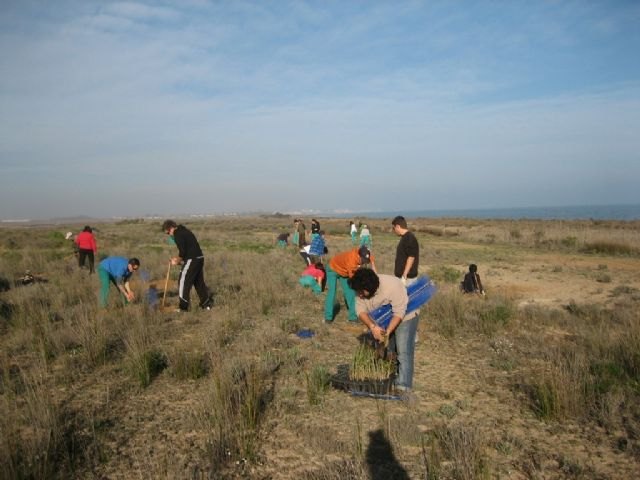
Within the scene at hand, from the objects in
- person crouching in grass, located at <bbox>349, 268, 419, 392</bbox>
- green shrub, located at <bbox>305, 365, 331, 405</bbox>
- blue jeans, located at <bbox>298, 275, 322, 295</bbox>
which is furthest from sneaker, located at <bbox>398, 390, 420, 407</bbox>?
blue jeans, located at <bbox>298, 275, 322, 295</bbox>

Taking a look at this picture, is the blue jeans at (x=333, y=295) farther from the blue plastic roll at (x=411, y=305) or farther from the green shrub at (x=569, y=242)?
the green shrub at (x=569, y=242)

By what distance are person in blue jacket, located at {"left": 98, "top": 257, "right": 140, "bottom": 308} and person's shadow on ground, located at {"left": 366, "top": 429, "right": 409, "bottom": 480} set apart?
631 cm

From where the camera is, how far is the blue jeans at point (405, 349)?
4.79 meters

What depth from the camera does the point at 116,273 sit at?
850 centimetres

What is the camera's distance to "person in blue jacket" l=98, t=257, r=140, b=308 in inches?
334

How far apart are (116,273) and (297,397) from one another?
5.43 meters

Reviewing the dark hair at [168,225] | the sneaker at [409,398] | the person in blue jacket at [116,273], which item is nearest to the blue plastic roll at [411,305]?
the sneaker at [409,398]

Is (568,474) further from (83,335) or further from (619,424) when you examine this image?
(83,335)

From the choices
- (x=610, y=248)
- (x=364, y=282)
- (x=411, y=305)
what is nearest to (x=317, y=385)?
(x=411, y=305)

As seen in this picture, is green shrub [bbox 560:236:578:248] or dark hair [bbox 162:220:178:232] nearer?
dark hair [bbox 162:220:178:232]

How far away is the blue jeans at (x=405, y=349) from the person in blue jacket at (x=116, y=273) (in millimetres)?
5940

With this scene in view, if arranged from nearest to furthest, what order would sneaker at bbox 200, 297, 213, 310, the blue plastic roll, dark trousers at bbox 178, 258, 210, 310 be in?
1. the blue plastic roll
2. dark trousers at bbox 178, 258, 210, 310
3. sneaker at bbox 200, 297, 213, 310

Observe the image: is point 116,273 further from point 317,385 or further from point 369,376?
point 369,376

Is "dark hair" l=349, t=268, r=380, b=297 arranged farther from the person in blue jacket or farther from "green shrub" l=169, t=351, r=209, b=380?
the person in blue jacket
